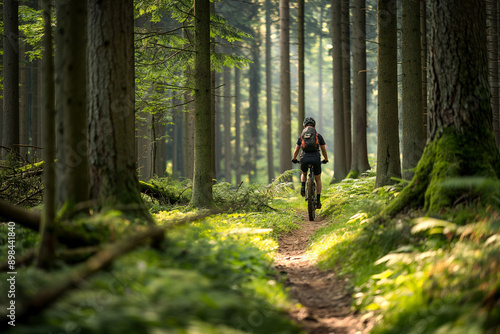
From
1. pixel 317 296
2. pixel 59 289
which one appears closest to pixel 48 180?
pixel 59 289

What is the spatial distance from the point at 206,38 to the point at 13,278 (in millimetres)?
7724

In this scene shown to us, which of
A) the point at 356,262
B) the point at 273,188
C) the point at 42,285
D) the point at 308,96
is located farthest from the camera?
the point at 308,96

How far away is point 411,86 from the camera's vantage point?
8.80 metres

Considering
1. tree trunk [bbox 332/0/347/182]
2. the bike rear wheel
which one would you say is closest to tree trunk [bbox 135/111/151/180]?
the bike rear wheel

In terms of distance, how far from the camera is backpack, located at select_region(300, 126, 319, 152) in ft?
32.3

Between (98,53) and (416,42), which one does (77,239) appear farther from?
(416,42)

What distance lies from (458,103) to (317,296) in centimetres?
334

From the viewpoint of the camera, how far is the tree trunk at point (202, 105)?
30.9 feet

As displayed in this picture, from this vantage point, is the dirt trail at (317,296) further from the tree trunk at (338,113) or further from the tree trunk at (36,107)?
the tree trunk at (36,107)

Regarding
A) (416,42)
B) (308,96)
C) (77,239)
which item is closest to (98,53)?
(77,239)

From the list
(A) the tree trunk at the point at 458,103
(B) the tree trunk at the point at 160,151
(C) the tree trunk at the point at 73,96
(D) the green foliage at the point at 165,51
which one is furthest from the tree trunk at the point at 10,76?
(A) the tree trunk at the point at 458,103

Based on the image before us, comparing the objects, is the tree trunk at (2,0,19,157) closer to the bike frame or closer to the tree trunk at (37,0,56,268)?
the bike frame

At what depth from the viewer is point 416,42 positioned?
870 cm

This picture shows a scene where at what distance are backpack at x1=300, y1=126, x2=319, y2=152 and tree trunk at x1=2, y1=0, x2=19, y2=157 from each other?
1059 cm
